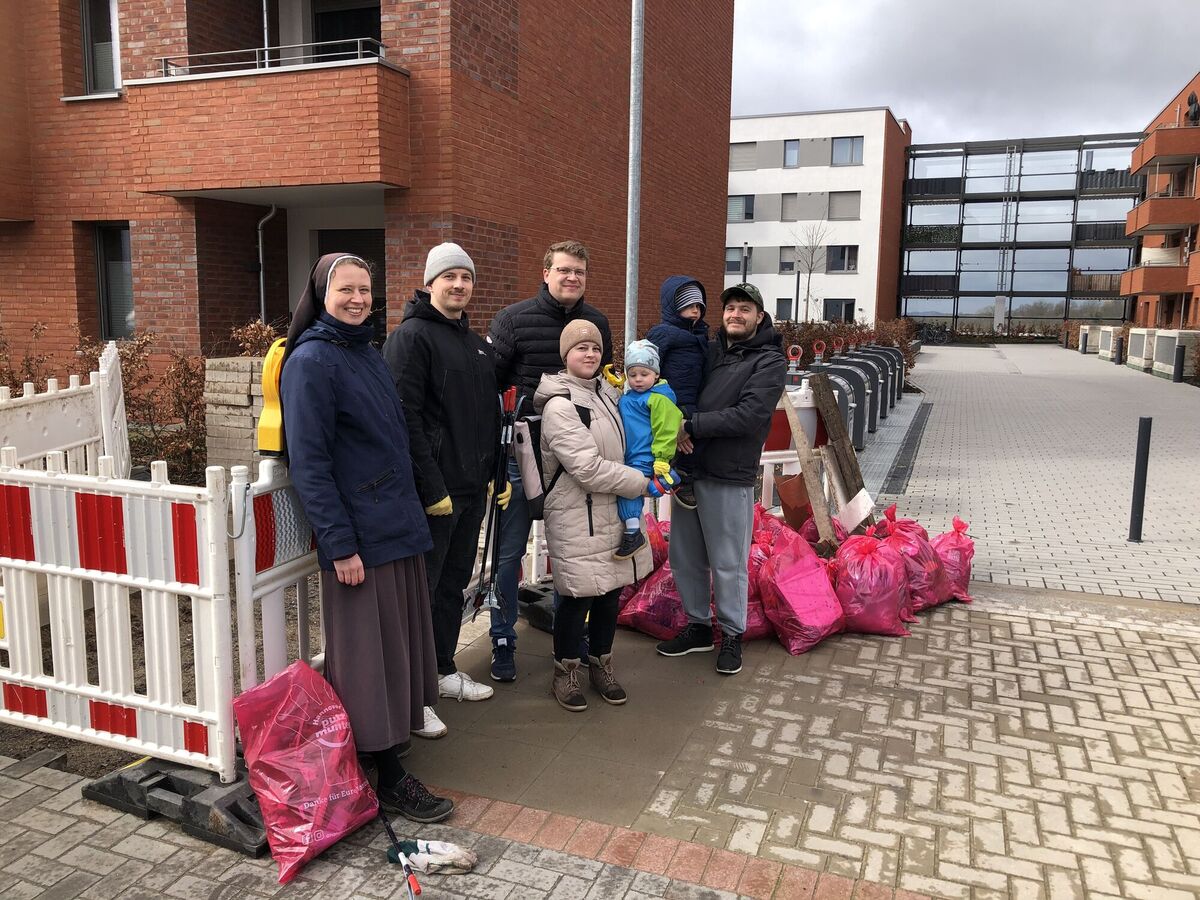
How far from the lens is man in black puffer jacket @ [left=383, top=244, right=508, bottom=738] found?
375 cm

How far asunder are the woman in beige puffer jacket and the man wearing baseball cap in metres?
0.55

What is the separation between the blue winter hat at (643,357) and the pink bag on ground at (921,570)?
2226mm

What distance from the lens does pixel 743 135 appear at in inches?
1973

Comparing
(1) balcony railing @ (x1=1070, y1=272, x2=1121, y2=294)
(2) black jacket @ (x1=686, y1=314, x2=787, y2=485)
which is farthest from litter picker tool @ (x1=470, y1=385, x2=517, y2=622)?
(1) balcony railing @ (x1=1070, y1=272, x2=1121, y2=294)

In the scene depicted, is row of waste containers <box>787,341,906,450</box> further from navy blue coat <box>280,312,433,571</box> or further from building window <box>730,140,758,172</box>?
building window <box>730,140,758,172</box>

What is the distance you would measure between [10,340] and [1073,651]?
1322 centimetres

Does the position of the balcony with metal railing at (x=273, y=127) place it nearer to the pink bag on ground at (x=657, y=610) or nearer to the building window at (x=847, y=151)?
the pink bag on ground at (x=657, y=610)

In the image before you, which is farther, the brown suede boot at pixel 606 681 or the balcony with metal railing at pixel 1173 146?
the balcony with metal railing at pixel 1173 146

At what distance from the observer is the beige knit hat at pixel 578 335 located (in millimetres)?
4043

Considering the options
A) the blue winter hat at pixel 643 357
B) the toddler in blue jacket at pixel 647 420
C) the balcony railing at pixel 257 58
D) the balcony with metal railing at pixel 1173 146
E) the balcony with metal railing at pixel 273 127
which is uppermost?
the balcony with metal railing at pixel 1173 146

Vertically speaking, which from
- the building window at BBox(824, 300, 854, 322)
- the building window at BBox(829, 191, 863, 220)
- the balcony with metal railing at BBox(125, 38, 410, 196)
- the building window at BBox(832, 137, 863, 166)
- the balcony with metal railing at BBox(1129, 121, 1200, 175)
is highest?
the building window at BBox(832, 137, 863, 166)

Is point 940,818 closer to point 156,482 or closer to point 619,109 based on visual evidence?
point 156,482

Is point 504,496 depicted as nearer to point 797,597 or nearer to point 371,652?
point 371,652

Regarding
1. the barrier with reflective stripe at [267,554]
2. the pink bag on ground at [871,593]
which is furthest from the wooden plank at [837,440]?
the barrier with reflective stripe at [267,554]
